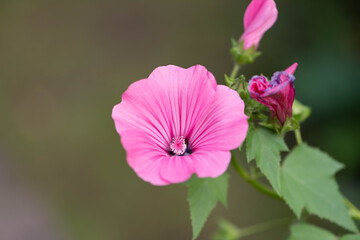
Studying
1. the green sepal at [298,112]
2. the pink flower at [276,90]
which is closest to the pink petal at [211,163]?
the pink flower at [276,90]

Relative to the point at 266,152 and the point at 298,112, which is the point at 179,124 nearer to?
the point at 266,152

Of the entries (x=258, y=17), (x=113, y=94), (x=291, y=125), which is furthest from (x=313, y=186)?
(x=113, y=94)

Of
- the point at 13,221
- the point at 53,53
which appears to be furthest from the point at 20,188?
the point at 53,53

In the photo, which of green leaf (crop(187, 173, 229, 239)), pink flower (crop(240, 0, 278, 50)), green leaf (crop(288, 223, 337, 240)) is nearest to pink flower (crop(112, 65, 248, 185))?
green leaf (crop(187, 173, 229, 239))

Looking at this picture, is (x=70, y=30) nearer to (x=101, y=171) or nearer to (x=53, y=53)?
(x=53, y=53)

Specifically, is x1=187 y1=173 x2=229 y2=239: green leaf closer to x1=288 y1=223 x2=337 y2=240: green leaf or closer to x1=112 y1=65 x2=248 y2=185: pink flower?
x1=112 y1=65 x2=248 y2=185: pink flower

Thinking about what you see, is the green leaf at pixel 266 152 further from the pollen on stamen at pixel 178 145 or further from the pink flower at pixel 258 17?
the pink flower at pixel 258 17
